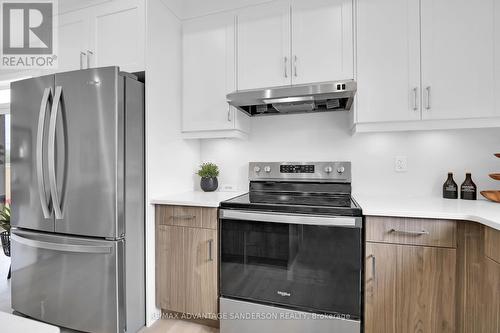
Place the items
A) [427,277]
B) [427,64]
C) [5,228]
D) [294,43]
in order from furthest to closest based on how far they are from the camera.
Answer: [5,228] → [294,43] → [427,64] → [427,277]

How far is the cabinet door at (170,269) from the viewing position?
1771 mm

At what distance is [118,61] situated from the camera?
72.7 inches

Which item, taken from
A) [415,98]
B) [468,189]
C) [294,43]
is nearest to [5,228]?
[294,43]

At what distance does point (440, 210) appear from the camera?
1.33 meters

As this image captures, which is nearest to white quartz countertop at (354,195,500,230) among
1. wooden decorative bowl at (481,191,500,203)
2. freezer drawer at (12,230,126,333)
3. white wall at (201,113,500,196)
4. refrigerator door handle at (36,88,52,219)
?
wooden decorative bowl at (481,191,500,203)

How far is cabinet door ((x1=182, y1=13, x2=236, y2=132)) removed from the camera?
199cm

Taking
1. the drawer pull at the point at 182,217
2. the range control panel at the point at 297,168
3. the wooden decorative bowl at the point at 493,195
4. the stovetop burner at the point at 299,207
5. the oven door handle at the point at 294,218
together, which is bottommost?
the drawer pull at the point at 182,217

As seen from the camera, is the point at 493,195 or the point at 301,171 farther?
the point at 301,171

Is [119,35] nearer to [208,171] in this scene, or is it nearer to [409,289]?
[208,171]

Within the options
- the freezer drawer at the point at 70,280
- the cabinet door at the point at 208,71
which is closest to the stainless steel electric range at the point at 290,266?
the freezer drawer at the point at 70,280

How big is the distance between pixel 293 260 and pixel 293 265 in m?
0.03

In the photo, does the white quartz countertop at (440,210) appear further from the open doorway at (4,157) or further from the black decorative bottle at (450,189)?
the open doorway at (4,157)

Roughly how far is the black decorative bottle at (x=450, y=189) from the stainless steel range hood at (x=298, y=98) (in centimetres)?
86

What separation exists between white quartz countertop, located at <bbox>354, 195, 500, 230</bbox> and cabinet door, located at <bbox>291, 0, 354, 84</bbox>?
890mm
